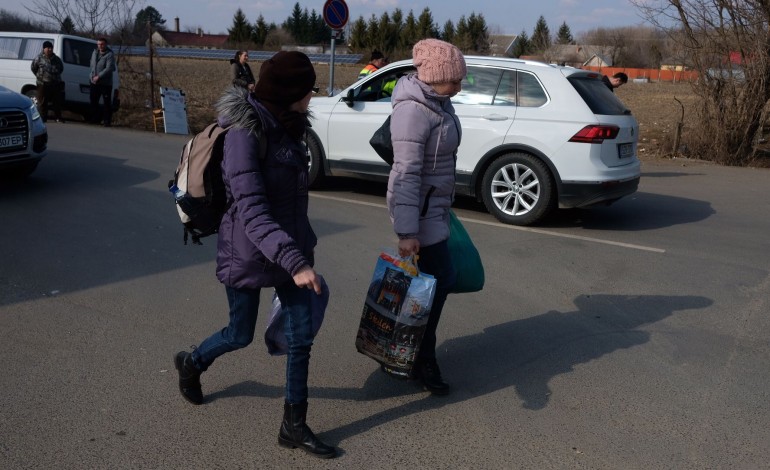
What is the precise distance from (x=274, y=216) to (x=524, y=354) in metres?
2.20

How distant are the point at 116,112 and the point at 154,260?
521 inches

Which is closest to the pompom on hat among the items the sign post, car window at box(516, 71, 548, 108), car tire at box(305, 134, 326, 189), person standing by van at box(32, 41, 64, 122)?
car window at box(516, 71, 548, 108)

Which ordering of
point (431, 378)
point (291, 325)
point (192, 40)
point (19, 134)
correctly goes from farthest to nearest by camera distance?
point (192, 40) < point (19, 134) < point (431, 378) < point (291, 325)

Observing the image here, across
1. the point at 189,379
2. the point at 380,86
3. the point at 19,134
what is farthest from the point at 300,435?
the point at 19,134

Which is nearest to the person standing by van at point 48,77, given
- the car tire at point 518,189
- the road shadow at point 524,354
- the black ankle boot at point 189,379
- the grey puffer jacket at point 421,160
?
the car tire at point 518,189

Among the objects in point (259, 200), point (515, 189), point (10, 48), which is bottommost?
point (515, 189)

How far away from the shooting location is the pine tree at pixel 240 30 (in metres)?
88.1

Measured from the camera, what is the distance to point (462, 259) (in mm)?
4301

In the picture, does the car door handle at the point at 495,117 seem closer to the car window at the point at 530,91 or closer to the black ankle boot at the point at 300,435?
the car window at the point at 530,91

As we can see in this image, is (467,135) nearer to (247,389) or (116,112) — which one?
(247,389)

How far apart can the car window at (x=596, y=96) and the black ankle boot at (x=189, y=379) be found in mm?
5775

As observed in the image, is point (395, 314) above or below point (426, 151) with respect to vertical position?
below

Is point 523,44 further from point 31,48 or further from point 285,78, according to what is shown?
point 285,78

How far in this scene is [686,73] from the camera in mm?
15461
